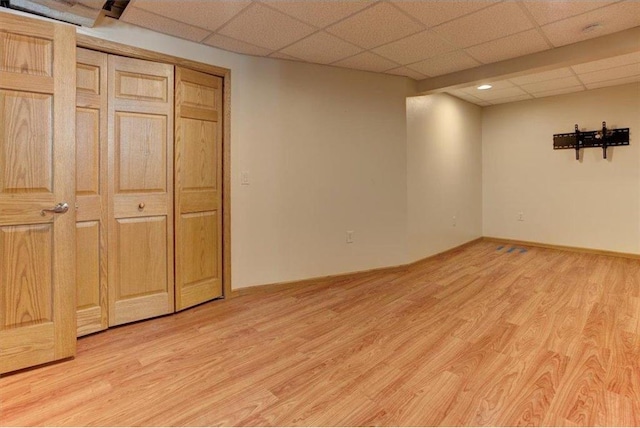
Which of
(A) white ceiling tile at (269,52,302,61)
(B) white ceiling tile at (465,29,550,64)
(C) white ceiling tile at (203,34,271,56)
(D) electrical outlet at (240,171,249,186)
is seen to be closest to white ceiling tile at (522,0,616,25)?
(B) white ceiling tile at (465,29,550,64)

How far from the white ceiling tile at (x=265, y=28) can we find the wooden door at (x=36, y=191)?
105 centimetres

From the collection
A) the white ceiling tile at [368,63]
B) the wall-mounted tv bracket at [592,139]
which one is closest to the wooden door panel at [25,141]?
the white ceiling tile at [368,63]

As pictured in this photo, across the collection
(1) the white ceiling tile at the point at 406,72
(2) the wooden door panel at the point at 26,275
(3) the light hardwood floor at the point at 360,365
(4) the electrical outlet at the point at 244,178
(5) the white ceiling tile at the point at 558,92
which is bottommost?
(3) the light hardwood floor at the point at 360,365

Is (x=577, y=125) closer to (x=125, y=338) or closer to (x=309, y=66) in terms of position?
(x=309, y=66)

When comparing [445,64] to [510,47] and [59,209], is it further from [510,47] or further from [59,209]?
[59,209]

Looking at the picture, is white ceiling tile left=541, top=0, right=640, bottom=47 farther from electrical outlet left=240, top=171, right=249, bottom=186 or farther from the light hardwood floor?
electrical outlet left=240, top=171, right=249, bottom=186

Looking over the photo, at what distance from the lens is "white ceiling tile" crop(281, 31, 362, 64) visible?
9.16 feet

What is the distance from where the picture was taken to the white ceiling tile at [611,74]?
3805 millimetres

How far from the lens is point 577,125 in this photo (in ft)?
15.8

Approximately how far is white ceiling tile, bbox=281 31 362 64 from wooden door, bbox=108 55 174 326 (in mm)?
1090

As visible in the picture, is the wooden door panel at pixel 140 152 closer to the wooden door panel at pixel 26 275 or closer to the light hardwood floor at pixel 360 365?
the wooden door panel at pixel 26 275

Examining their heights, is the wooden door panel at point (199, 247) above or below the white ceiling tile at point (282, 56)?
below

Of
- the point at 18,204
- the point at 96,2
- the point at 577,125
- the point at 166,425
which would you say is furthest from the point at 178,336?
the point at 577,125

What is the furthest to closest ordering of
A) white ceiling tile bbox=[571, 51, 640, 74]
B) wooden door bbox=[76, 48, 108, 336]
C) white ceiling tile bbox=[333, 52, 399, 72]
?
1. white ceiling tile bbox=[571, 51, 640, 74]
2. white ceiling tile bbox=[333, 52, 399, 72]
3. wooden door bbox=[76, 48, 108, 336]
